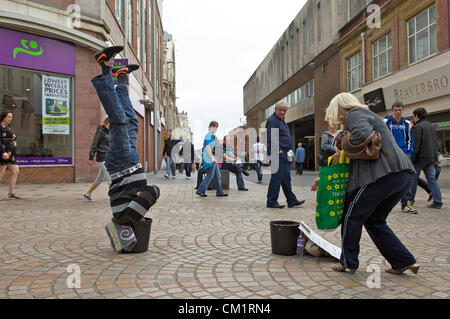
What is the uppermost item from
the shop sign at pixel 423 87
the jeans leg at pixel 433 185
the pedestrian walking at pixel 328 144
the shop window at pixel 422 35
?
the shop window at pixel 422 35

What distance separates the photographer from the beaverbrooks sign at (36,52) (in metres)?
11.4

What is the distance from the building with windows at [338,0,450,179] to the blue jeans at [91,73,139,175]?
550 inches

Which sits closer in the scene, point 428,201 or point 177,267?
point 177,267

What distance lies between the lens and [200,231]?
4922 millimetres

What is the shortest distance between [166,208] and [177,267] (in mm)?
3745

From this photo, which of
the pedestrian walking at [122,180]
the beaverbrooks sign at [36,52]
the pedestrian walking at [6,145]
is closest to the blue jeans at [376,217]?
the pedestrian walking at [122,180]

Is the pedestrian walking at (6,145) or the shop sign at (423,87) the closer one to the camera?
the pedestrian walking at (6,145)

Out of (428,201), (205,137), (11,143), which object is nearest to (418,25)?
(428,201)

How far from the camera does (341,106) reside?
3104mm

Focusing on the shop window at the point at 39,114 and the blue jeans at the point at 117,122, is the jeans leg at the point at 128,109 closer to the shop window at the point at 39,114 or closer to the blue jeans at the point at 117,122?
the blue jeans at the point at 117,122

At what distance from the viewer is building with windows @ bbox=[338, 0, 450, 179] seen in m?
14.4

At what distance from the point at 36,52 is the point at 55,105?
5.86 ft

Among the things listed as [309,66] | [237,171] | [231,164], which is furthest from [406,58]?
[309,66]
